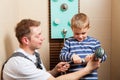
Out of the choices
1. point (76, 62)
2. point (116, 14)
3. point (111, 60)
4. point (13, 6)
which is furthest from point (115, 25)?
point (13, 6)

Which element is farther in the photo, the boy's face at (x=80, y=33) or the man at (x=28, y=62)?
the boy's face at (x=80, y=33)

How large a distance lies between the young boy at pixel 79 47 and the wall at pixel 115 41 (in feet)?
1.02

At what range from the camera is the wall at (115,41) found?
1854mm

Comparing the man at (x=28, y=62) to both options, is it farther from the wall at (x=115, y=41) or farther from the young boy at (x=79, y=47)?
the wall at (x=115, y=41)

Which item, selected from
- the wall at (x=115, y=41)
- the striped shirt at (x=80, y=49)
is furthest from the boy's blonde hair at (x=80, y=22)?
the wall at (x=115, y=41)

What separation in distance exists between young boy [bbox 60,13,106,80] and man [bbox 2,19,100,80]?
7 cm

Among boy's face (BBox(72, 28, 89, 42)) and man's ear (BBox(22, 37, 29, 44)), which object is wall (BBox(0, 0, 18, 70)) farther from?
boy's face (BBox(72, 28, 89, 42))

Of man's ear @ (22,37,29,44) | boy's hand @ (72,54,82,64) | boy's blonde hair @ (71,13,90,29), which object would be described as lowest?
boy's hand @ (72,54,82,64)

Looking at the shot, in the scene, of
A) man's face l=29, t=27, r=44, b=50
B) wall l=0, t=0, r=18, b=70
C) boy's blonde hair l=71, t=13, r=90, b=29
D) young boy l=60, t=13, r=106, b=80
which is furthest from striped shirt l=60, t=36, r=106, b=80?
wall l=0, t=0, r=18, b=70

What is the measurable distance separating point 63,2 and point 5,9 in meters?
0.52

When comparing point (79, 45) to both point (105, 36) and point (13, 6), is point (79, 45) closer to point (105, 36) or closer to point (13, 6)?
point (105, 36)

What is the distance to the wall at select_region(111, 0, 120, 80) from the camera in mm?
1854

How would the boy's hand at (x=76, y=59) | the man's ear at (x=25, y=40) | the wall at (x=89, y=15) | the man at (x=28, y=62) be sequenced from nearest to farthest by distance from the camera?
the man at (x=28, y=62) < the man's ear at (x=25, y=40) < the boy's hand at (x=76, y=59) < the wall at (x=89, y=15)

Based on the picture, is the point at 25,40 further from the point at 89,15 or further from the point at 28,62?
the point at 89,15
